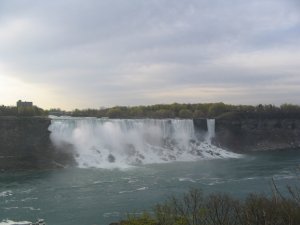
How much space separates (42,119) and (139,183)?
19.5 m

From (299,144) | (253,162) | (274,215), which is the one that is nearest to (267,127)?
(299,144)

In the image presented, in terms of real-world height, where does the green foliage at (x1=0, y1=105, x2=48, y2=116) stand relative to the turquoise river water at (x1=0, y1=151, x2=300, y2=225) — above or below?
above

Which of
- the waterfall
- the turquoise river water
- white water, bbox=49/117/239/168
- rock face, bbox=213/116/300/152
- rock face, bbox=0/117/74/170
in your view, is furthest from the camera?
rock face, bbox=213/116/300/152

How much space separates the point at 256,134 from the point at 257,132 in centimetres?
56

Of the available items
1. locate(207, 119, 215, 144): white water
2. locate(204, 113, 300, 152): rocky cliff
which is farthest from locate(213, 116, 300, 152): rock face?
locate(207, 119, 215, 144): white water

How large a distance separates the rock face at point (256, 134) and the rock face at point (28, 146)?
22.6 m

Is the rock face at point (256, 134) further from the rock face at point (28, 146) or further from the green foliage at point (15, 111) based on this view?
the green foliage at point (15, 111)

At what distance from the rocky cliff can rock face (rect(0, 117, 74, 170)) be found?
74.4 ft

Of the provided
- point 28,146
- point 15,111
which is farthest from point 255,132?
point 28,146

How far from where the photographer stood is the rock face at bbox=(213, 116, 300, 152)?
204 ft

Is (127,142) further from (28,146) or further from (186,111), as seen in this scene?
(186,111)

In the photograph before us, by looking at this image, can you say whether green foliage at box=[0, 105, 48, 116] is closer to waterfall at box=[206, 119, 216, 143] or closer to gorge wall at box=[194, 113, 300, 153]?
gorge wall at box=[194, 113, 300, 153]

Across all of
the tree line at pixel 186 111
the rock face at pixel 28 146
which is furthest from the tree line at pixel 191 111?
the rock face at pixel 28 146

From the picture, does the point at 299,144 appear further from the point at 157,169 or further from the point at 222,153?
the point at 157,169
